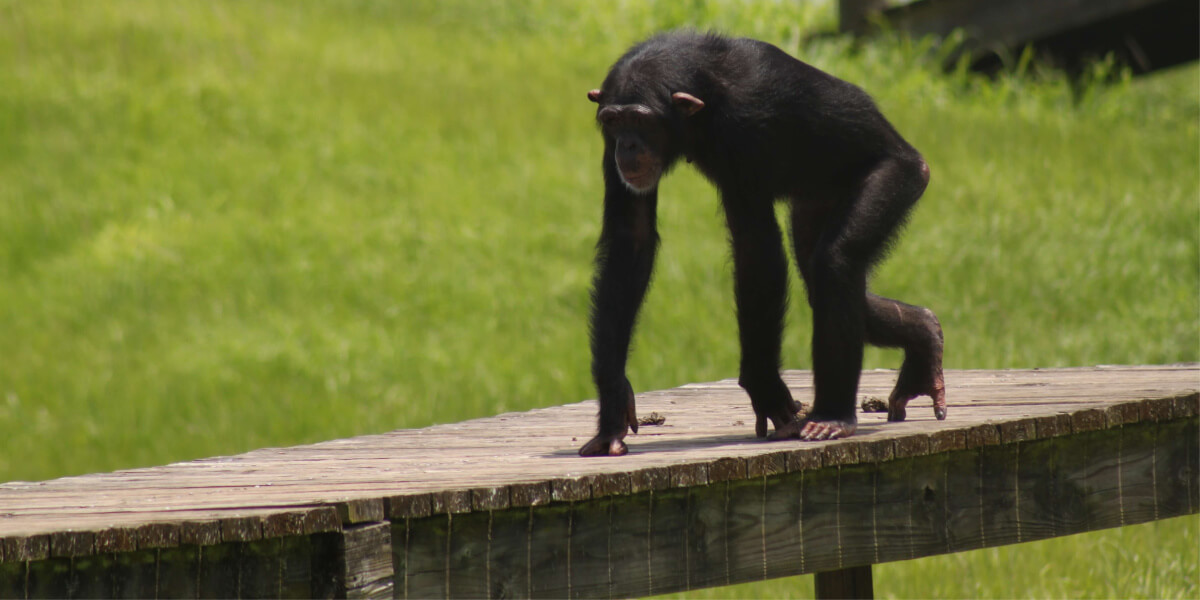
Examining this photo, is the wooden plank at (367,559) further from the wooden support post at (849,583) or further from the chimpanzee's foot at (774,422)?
the wooden support post at (849,583)

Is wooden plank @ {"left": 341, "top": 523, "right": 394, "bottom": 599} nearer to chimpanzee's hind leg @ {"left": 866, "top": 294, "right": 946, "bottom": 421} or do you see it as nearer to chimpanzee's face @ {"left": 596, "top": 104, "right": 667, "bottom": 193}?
chimpanzee's face @ {"left": 596, "top": 104, "right": 667, "bottom": 193}

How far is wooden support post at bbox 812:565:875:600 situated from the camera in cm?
511

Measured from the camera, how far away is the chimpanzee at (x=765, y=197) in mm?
4004

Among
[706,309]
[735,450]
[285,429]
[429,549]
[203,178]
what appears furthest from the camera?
[203,178]

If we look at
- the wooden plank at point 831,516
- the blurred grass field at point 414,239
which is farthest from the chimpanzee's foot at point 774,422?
the blurred grass field at point 414,239

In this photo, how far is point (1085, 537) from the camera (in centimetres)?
703

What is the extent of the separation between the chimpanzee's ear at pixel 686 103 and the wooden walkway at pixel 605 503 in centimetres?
101

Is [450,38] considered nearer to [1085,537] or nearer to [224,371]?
[224,371]

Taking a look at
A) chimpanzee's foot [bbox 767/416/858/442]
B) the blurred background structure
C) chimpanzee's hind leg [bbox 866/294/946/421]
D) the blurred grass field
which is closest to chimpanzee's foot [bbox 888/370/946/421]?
chimpanzee's hind leg [bbox 866/294/946/421]

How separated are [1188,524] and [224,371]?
22.1ft

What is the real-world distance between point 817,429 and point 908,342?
0.70 m

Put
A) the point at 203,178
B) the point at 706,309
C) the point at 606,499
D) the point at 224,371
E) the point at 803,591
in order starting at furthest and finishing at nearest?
the point at 203,178
the point at 706,309
the point at 224,371
the point at 803,591
the point at 606,499

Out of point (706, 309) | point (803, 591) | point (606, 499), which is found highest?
point (706, 309)

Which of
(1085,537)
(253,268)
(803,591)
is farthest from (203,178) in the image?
(1085,537)
